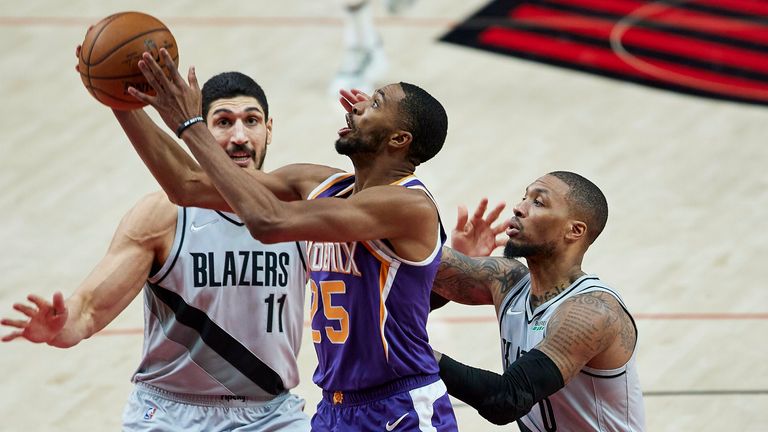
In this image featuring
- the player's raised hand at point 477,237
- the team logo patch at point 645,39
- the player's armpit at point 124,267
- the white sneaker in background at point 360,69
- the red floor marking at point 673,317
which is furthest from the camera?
the team logo patch at point 645,39

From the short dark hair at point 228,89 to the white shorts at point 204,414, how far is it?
1258 millimetres

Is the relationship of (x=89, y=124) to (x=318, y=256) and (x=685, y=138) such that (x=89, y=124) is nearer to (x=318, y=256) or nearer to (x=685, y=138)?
(x=685, y=138)

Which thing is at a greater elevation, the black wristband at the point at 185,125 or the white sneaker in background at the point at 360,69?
the black wristband at the point at 185,125

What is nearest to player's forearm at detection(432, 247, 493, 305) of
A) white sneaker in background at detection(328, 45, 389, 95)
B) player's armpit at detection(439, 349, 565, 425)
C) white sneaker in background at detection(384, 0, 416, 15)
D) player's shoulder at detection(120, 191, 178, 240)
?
player's armpit at detection(439, 349, 565, 425)

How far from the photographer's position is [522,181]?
10.4m

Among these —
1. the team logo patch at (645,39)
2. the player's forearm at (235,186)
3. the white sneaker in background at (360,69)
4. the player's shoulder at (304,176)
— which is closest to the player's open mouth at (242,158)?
the player's shoulder at (304,176)

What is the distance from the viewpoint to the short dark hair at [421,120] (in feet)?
15.0

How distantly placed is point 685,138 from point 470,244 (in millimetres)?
6048

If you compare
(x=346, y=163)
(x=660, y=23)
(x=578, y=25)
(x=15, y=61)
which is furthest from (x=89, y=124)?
(x=660, y=23)

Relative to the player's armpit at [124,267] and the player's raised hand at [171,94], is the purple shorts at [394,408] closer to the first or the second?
the player's armpit at [124,267]

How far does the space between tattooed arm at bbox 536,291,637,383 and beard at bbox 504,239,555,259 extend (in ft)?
0.88

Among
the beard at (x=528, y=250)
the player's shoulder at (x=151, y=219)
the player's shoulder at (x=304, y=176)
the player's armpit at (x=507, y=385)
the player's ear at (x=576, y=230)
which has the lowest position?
the player's armpit at (x=507, y=385)

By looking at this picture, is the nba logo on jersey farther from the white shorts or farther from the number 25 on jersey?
the number 25 on jersey

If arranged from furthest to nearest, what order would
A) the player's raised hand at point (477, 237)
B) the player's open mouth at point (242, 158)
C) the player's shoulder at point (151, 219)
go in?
1. the player's raised hand at point (477, 237)
2. the player's open mouth at point (242, 158)
3. the player's shoulder at point (151, 219)
